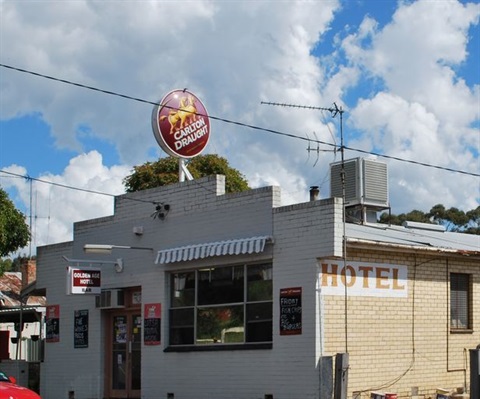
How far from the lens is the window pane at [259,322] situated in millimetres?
17734

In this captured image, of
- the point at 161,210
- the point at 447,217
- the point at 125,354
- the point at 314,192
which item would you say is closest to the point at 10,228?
the point at 125,354

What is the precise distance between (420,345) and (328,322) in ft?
9.06

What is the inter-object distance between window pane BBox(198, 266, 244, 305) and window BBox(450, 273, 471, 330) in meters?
4.84

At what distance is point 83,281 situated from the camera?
20484 millimetres

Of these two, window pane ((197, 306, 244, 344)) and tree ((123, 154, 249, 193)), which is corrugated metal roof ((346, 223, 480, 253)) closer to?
A: window pane ((197, 306, 244, 344))

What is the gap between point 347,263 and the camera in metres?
17.5

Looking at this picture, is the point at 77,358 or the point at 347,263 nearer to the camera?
the point at 347,263

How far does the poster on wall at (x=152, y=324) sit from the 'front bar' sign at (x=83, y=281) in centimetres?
136

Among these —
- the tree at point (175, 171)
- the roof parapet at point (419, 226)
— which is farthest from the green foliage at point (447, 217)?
the roof parapet at point (419, 226)

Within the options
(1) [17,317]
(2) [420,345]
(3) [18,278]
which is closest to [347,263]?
(2) [420,345]

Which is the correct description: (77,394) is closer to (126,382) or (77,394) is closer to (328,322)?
(126,382)

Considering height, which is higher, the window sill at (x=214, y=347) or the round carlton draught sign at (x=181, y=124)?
the round carlton draught sign at (x=181, y=124)

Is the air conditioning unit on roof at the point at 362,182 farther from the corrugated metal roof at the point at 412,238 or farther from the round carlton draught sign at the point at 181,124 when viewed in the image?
the round carlton draught sign at the point at 181,124

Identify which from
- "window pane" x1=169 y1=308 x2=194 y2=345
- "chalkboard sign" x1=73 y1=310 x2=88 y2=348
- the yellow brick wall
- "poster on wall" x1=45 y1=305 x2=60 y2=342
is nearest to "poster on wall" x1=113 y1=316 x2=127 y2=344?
"chalkboard sign" x1=73 y1=310 x2=88 y2=348
